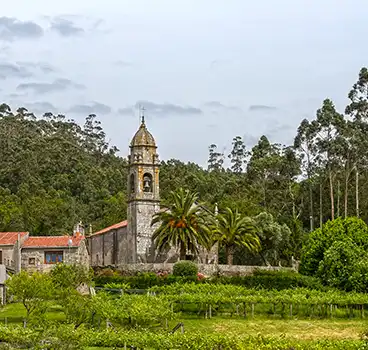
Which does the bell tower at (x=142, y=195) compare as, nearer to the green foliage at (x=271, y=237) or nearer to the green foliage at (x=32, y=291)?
the green foliage at (x=271, y=237)

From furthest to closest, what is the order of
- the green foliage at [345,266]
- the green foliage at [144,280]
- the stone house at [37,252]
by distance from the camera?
1. the stone house at [37,252]
2. the green foliage at [144,280]
3. the green foliage at [345,266]

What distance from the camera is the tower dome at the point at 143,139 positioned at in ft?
199

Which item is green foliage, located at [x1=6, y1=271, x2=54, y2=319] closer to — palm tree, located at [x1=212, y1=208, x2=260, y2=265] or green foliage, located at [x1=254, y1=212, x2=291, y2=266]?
palm tree, located at [x1=212, y1=208, x2=260, y2=265]

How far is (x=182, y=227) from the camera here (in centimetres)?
5606

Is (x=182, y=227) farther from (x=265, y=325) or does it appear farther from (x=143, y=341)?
(x=143, y=341)

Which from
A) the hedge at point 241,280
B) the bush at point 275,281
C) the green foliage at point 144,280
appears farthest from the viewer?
the green foliage at point 144,280

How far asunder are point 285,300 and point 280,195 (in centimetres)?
3892

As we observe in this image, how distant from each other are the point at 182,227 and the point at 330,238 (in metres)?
10.7

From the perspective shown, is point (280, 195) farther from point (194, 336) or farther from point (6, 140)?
point (194, 336)

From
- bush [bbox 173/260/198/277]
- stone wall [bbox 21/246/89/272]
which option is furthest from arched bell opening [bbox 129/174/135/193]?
bush [bbox 173/260/198/277]

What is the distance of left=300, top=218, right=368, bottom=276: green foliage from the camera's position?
52.7 m

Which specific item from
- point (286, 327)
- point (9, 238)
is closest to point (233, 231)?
point (9, 238)

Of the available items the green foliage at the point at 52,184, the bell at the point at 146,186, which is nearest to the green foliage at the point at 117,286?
the bell at the point at 146,186

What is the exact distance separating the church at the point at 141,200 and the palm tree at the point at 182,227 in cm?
207
